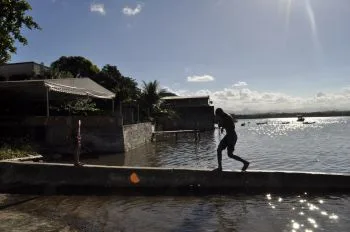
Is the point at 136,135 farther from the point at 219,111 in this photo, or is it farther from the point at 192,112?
the point at 192,112

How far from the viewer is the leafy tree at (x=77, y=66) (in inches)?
2092

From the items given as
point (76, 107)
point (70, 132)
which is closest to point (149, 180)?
point (70, 132)

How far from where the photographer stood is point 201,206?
9.34 meters

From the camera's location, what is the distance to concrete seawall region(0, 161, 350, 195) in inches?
403

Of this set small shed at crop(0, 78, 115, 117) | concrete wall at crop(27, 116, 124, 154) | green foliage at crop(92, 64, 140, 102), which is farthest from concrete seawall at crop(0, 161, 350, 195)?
green foliage at crop(92, 64, 140, 102)

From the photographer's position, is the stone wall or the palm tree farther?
the palm tree

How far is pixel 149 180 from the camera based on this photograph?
10.8 m

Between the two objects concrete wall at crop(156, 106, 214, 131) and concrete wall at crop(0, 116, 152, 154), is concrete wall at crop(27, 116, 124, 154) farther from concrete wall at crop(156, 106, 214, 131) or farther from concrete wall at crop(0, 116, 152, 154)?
concrete wall at crop(156, 106, 214, 131)

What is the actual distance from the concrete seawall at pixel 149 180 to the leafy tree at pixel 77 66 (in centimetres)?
4244

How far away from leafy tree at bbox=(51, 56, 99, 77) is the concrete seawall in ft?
139

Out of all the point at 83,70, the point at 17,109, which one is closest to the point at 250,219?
the point at 17,109

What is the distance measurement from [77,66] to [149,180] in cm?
4538

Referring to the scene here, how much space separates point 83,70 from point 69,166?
43.7m

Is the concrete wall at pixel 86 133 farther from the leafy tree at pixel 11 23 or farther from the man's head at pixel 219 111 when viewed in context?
the man's head at pixel 219 111
